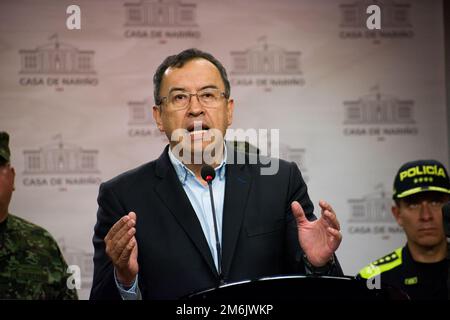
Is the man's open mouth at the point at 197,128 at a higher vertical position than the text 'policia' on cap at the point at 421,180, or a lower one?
higher

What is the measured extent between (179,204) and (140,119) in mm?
1672

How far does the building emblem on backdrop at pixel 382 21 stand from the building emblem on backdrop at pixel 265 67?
1.06 ft

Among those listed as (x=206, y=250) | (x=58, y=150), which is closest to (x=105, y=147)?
(x=58, y=150)

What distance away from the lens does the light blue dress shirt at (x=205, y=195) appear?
7.29 feet

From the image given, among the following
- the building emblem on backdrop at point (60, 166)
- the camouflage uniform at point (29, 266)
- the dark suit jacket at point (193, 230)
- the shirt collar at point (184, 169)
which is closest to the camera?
the dark suit jacket at point (193, 230)

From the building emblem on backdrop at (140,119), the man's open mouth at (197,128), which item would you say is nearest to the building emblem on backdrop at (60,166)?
the building emblem on backdrop at (140,119)

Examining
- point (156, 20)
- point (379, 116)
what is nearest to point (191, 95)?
point (156, 20)

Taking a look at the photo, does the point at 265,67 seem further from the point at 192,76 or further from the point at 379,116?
the point at 192,76

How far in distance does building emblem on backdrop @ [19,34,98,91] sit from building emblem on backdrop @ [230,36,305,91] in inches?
30.8

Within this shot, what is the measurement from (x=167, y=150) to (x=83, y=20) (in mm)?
1718

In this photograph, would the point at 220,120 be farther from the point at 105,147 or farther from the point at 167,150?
the point at 105,147

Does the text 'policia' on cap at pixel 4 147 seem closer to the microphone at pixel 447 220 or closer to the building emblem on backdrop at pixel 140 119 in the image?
the building emblem on backdrop at pixel 140 119

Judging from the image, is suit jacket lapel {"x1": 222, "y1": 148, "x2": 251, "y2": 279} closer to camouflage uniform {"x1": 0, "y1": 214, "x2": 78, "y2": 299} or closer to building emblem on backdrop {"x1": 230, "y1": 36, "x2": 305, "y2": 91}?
camouflage uniform {"x1": 0, "y1": 214, "x2": 78, "y2": 299}

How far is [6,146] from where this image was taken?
2914 millimetres
